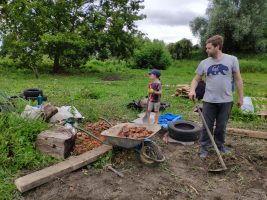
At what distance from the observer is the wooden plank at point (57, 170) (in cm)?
396

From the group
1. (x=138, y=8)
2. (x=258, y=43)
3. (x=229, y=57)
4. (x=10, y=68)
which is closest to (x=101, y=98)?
(x=229, y=57)

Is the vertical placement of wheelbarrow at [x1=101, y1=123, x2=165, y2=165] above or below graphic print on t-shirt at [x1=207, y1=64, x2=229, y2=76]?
below

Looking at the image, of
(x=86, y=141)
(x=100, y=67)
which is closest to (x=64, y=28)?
(x=100, y=67)

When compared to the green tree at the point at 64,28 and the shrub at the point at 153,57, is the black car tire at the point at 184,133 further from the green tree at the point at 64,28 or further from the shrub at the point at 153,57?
the shrub at the point at 153,57

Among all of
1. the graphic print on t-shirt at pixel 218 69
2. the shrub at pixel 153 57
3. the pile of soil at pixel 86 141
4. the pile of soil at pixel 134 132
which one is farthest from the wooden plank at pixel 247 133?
the shrub at pixel 153 57

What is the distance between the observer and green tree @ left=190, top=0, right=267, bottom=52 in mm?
29250

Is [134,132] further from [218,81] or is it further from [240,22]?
[240,22]

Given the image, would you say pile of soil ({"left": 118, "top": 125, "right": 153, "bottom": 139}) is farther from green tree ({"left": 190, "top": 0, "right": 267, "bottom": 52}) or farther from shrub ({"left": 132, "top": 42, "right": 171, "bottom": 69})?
green tree ({"left": 190, "top": 0, "right": 267, "bottom": 52})

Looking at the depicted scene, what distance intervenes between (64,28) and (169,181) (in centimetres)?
1511

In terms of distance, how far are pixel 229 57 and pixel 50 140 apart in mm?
3012

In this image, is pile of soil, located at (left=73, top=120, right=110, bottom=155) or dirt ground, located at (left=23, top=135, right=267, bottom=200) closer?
dirt ground, located at (left=23, top=135, right=267, bottom=200)

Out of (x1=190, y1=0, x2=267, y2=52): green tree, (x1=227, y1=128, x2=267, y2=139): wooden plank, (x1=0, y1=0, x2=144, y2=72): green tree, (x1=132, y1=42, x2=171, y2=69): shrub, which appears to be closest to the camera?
(x1=227, y1=128, x2=267, y2=139): wooden plank

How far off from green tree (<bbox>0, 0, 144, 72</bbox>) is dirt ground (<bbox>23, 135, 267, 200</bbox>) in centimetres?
1316

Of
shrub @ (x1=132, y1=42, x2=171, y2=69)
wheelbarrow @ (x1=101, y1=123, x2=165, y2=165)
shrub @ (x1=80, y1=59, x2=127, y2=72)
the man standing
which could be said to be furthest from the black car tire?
shrub @ (x1=132, y1=42, x2=171, y2=69)
